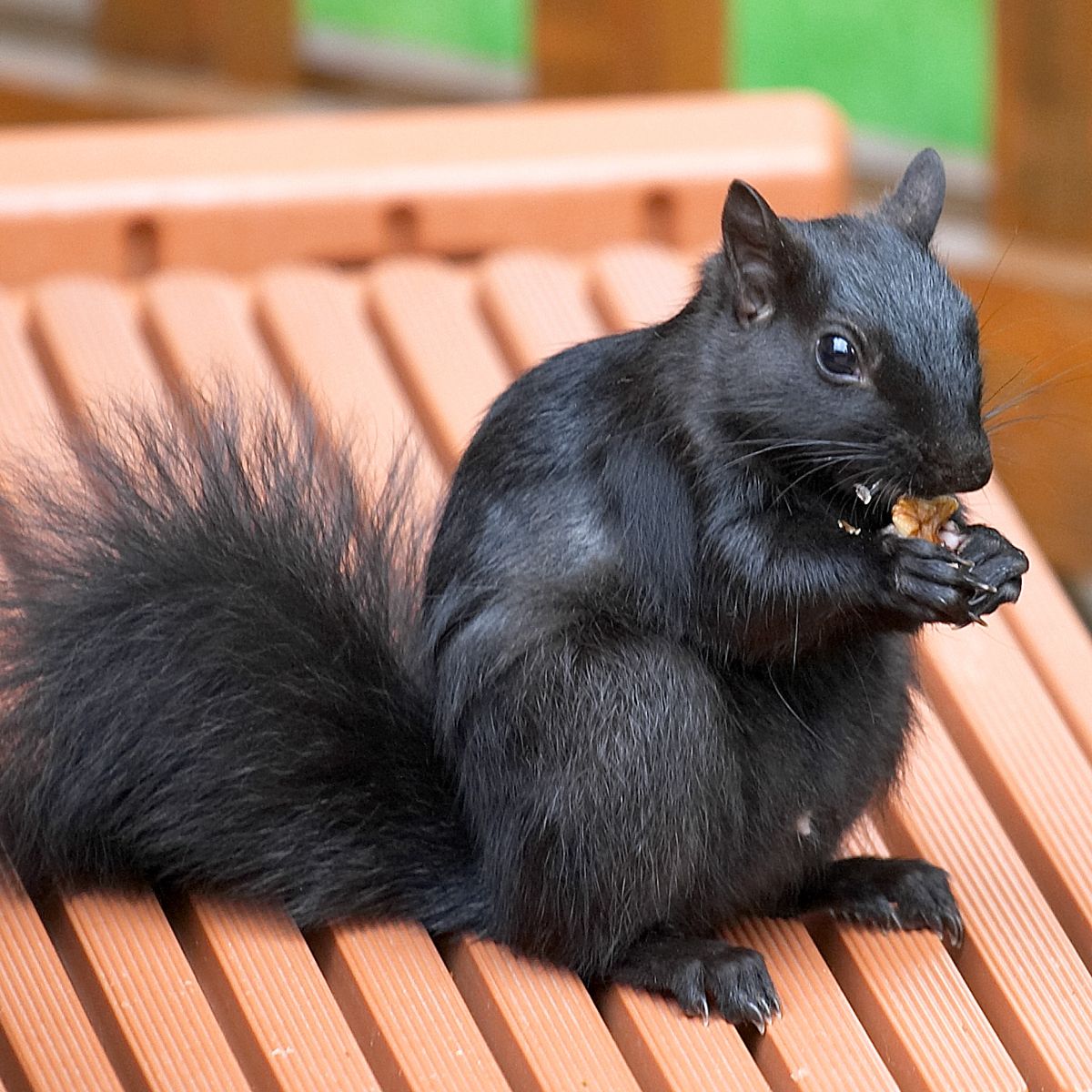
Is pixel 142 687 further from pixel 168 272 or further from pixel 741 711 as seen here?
pixel 168 272

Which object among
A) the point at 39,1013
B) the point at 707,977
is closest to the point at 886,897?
the point at 707,977

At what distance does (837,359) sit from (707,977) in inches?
21.5

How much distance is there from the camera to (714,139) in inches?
116

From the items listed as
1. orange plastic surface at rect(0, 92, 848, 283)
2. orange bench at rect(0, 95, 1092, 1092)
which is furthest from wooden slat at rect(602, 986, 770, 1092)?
orange plastic surface at rect(0, 92, 848, 283)

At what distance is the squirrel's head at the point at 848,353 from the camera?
1.67 m

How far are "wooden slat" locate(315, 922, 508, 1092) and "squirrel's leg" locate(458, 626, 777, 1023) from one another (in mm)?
113

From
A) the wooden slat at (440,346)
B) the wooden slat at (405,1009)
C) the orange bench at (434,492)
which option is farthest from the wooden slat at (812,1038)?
the wooden slat at (440,346)

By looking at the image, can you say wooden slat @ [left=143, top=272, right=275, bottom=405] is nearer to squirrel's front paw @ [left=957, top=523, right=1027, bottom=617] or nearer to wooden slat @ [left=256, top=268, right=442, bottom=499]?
wooden slat @ [left=256, top=268, right=442, bottom=499]

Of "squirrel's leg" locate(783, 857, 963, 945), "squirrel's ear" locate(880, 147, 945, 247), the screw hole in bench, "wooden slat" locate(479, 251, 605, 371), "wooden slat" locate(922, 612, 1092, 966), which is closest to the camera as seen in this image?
"squirrel's ear" locate(880, 147, 945, 247)

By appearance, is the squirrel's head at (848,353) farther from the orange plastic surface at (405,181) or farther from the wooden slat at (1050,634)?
the orange plastic surface at (405,181)

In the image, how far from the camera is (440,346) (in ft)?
8.80

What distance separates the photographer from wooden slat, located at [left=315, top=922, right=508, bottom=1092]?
A: 179 centimetres

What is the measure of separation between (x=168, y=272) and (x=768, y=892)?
131cm

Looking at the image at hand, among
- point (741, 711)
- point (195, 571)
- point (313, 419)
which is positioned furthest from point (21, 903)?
point (741, 711)
